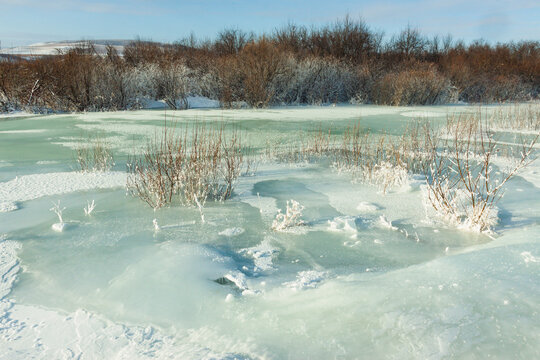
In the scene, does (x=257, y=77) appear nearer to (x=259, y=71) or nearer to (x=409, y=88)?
(x=259, y=71)

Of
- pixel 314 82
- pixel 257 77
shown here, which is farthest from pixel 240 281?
pixel 314 82

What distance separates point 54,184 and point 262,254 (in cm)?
361

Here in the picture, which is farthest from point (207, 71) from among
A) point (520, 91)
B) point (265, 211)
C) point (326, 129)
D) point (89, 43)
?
point (520, 91)

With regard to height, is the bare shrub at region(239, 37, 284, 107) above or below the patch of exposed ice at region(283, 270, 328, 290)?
above

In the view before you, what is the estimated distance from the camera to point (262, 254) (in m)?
3.72

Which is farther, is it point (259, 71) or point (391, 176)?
point (259, 71)

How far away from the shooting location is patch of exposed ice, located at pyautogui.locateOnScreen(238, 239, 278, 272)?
3.50 metres

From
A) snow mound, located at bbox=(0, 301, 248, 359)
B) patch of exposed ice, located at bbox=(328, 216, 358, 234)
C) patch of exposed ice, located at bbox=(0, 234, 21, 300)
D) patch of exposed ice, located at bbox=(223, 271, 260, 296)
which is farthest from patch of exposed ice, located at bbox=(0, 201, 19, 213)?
patch of exposed ice, located at bbox=(328, 216, 358, 234)

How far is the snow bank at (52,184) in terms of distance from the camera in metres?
5.25

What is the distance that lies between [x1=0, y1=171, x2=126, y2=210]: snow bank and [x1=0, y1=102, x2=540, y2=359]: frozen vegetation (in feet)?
0.14

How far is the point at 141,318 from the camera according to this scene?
274 cm

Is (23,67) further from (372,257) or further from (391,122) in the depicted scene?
(372,257)

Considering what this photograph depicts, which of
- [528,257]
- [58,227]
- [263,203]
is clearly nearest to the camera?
[528,257]

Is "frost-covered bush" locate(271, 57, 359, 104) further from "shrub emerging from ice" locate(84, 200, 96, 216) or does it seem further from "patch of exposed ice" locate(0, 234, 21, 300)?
"patch of exposed ice" locate(0, 234, 21, 300)
